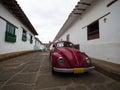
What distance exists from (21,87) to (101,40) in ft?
12.0

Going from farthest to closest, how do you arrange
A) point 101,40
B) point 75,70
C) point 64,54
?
1. point 101,40
2. point 64,54
3. point 75,70

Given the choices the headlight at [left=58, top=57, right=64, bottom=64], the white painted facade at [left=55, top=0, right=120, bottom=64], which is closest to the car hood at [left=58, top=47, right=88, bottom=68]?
the headlight at [left=58, top=57, right=64, bottom=64]

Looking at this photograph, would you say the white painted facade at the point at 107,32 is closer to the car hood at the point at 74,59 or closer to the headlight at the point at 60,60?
the car hood at the point at 74,59

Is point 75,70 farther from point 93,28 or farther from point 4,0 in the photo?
point 4,0

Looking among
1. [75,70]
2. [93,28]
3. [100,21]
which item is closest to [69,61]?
[75,70]

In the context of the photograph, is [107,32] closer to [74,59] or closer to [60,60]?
[74,59]

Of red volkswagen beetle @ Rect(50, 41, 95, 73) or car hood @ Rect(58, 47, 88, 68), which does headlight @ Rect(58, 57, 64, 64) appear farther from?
car hood @ Rect(58, 47, 88, 68)

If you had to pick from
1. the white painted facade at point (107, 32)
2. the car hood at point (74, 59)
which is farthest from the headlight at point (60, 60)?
the white painted facade at point (107, 32)

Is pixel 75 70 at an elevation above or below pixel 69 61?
below

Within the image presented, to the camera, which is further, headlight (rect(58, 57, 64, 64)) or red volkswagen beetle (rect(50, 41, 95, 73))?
headlight (rect(58, 57, 64, 64))

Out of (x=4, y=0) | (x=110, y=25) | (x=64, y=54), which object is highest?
(x=4, y=0)

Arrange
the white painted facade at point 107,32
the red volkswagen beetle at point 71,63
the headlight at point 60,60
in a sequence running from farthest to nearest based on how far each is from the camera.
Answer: the white painted facade at point 107,32 → the headlight at point 60,60 → the red volkswagen beetle at point 71,63

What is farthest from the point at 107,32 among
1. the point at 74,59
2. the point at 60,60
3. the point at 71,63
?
the point at 60,60

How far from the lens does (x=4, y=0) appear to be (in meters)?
4.69
